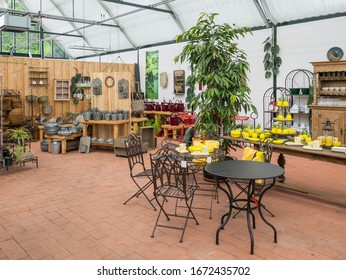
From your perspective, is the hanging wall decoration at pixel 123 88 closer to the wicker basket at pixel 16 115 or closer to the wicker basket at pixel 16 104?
the wicker basket at pixel 16 115

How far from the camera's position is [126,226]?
3979mm

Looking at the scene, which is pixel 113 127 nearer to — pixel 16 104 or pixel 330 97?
pixel 16 104

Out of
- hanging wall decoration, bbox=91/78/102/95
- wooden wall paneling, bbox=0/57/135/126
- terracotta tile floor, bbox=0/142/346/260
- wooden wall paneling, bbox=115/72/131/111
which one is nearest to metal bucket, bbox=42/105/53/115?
wooden wall paneling, bbox=0/57/135/126

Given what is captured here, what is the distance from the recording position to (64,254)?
3273 mm

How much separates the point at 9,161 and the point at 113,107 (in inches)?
131

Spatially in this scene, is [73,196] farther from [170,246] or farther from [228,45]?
[228,45]

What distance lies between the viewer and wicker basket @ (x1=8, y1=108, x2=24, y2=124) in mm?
10492

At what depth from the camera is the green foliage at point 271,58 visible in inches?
382

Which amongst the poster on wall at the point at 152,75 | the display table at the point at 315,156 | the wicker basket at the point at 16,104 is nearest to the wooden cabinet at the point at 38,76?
the wicker basket at the point at 16,104

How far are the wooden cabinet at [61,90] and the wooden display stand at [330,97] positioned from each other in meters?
8.00

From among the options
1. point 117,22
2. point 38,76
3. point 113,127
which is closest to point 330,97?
point 113,127

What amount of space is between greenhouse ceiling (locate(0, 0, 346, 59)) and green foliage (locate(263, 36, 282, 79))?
1.67 ft

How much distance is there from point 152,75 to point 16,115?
568 centimetres

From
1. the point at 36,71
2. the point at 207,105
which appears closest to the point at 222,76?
the point at 207,105
